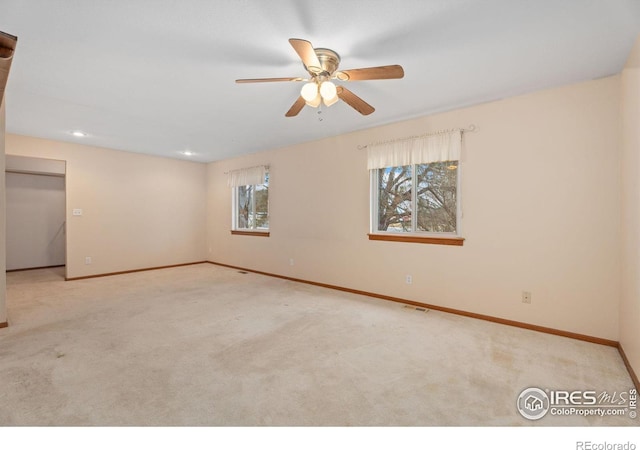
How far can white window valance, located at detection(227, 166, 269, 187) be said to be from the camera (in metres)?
5.67

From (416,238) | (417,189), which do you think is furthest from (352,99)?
(416,238)

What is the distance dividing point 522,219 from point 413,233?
122cm

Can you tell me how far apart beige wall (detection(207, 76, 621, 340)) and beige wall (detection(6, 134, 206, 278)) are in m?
3.99

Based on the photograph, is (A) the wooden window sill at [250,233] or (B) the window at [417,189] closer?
(B) the window at [417,189]

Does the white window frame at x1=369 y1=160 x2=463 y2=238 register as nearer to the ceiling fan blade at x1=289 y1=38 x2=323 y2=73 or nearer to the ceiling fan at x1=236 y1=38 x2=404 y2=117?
the ceiling fan at x1=236 y1=38 x2=404 y2=117

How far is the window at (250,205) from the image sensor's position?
5805 millimetres

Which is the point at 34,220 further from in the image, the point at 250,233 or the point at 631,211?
the point at 631,211

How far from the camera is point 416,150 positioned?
3.69 m

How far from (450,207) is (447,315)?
1.29m

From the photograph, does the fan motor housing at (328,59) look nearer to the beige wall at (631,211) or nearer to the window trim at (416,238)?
the beige wall at (631,211)

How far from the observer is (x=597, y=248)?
8.73 feet

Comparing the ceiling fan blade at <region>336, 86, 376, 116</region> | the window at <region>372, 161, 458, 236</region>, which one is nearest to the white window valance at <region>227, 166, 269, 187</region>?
the window at <region>372, 161, 458, 236</region>

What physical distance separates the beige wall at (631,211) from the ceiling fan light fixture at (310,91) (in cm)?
225

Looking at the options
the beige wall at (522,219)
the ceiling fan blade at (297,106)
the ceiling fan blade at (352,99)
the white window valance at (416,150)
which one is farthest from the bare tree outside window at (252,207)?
the ceiling fan blade at (352,99)
